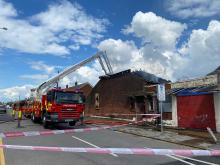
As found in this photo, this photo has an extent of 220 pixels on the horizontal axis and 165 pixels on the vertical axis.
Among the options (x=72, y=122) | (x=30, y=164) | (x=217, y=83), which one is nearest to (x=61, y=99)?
(x=72, y=122)

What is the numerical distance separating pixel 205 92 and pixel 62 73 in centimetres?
2149

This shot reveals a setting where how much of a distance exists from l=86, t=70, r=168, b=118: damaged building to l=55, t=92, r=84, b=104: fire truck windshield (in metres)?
7.56

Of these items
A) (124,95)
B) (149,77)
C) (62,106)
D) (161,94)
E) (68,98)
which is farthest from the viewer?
(124,95)

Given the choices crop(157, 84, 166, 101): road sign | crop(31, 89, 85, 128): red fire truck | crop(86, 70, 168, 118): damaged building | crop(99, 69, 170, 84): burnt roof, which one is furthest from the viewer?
crop(99, 69, 170, 84): burnt roof

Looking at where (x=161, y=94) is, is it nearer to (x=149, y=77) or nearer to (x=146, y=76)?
(x=146, y=76)

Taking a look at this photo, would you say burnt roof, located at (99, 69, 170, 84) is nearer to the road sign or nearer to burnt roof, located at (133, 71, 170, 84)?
burnt roof, located at (133, 71, 170, 84)

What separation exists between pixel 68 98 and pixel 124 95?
42.1ft

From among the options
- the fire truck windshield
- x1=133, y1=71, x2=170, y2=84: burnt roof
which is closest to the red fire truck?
the fire truck windshield

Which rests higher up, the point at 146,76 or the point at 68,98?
the point at 146,76

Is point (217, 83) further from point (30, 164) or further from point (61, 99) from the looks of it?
point (30, 164)

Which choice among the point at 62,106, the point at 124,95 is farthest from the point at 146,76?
the point at 62,106

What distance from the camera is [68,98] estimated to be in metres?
23.7

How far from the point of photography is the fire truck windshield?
23167 mm

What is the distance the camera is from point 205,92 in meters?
21.0
